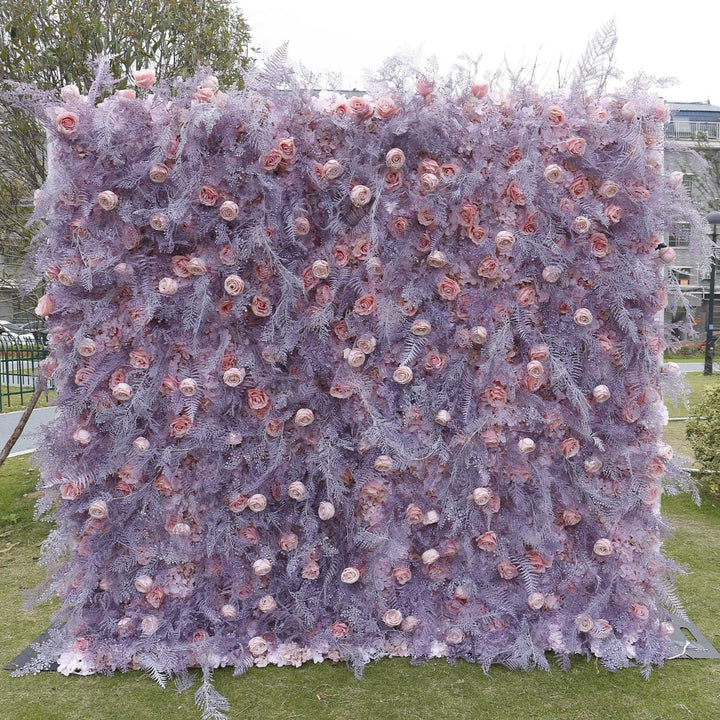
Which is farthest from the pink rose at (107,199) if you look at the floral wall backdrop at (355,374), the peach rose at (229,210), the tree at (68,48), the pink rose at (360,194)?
the tree at (68,48)

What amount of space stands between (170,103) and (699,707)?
3289 mm

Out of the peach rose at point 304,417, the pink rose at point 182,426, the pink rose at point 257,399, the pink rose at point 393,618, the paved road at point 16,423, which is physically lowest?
the paved road at point 16,423

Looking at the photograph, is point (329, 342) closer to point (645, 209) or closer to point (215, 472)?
point (215, 472)

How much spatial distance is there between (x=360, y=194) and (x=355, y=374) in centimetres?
77

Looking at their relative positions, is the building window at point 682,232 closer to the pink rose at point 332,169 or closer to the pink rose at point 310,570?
the pink rose at point 332,169

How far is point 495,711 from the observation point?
2516mm

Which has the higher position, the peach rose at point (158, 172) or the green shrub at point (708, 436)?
the peach rose at point (158, 172)

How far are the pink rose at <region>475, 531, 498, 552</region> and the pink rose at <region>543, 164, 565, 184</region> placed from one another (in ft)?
5.16

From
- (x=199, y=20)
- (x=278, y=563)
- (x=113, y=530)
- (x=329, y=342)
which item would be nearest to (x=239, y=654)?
(x=278, y=563)

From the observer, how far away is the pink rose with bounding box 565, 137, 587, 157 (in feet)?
8.79

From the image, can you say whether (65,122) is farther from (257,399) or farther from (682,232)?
(682,232)

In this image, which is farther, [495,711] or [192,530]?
[192,530]

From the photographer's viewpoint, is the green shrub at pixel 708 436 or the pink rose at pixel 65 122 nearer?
the pink rose at pixel 65 122

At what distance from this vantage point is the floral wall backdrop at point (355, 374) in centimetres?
270
